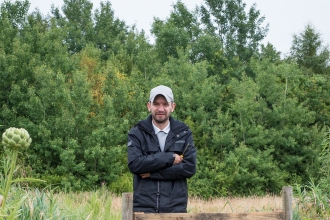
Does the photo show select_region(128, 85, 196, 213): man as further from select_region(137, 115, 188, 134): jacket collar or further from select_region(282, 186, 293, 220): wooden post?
select_region(282, 186, 293, 220): wooden post

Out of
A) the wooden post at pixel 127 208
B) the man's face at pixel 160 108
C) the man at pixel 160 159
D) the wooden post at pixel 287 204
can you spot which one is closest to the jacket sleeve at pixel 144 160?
the man at pixel 160 159

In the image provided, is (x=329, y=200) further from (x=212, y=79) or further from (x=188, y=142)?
(x=212, y=79)

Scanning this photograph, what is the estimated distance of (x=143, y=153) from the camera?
12.0ft

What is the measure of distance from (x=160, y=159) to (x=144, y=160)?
10cm

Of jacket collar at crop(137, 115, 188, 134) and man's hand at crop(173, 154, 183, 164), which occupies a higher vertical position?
jacket collar at crop(137, 115, 188, 134)

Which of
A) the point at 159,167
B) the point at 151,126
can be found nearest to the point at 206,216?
the point at 159,167

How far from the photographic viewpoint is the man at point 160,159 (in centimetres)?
346

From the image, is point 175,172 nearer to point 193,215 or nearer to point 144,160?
point 144,160

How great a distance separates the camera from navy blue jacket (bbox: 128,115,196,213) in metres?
3.45

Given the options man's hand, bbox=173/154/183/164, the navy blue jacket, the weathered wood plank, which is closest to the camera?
the weathered wood plank

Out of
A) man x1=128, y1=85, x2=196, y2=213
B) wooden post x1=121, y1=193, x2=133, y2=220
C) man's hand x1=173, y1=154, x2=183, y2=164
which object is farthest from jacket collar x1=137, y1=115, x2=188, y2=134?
wooden post x1=121, y1=193, x2=133, y2=220

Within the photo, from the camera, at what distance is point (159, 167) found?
137 inches

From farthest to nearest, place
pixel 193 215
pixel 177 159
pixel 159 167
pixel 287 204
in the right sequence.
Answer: pixel 177 159, pixel 159 167, pixel 287 204, pixel 193 215

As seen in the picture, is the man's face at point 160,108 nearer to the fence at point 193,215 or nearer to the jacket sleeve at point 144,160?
the jacket sleeve at point 144,160
